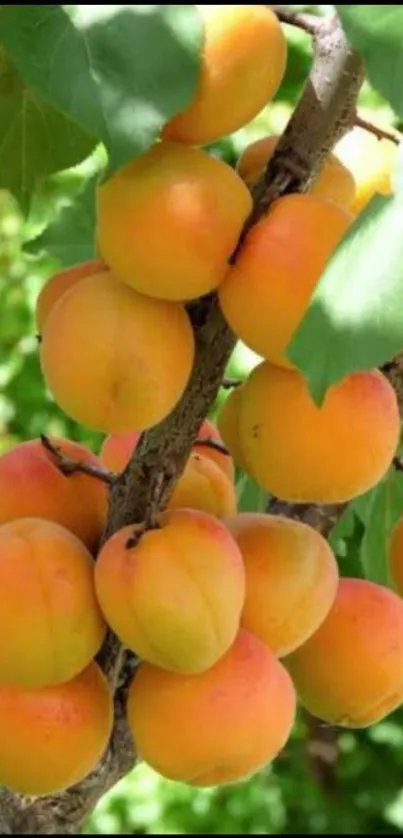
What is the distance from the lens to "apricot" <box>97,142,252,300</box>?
67cm

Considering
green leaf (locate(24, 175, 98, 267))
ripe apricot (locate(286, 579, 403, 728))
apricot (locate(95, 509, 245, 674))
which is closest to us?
apricot (locate(95, 509, 245, 674))

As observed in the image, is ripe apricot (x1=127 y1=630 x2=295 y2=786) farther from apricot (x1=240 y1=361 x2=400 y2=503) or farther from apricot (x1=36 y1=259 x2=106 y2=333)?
apricot (x1=36 y1=259 x2=106 y2=333)

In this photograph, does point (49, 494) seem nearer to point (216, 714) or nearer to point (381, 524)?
point (216, 714)

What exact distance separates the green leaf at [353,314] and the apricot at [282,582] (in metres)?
0.14

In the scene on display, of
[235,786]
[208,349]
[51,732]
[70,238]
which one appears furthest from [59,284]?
[235,786]

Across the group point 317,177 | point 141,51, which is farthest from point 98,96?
point 317,177

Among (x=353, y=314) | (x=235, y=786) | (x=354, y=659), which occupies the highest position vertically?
(x=353, y=314)

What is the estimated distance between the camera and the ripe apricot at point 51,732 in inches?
29.0

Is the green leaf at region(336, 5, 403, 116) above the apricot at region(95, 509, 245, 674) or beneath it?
above

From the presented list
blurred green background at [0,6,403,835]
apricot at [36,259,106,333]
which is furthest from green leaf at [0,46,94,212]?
blurred green background at [0,6,403,835]

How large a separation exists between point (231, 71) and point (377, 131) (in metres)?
0.16

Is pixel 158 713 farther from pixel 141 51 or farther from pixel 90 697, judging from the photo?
pixel 141 51

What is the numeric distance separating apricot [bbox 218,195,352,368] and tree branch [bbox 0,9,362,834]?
0.08 ft

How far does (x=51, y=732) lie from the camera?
734 mm
